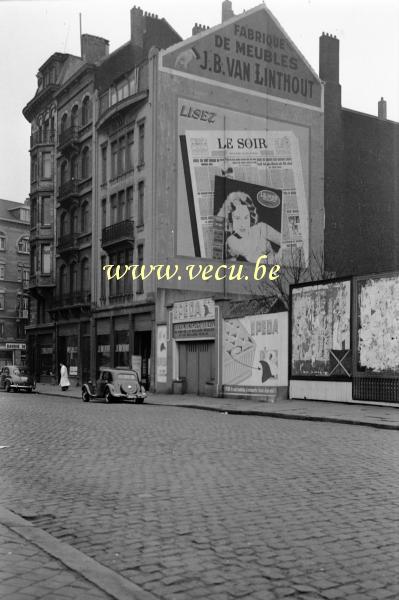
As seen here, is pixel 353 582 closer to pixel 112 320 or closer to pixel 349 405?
pixel 349 405

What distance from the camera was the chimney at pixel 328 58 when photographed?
43844 mm

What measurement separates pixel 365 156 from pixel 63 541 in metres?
43.0

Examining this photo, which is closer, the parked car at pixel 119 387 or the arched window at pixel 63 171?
the parked car at pixel 119 387

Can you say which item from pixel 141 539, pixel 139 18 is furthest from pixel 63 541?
pixel 139 18

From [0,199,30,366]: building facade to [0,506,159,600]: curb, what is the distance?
62108 mm

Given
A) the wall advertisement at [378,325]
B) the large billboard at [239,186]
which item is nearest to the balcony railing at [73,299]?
the large billboard at [239,186]

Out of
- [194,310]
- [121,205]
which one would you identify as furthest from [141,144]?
[194,310]

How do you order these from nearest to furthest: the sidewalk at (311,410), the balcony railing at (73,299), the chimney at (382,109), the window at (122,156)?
1. the sidewalk at (311,410)
2. the window at (122,156)
3. the balcony railing at (73,299)
4. the chimney at (382,109)

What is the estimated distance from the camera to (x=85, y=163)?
157 feet

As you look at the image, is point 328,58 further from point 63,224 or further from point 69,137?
point 63,224

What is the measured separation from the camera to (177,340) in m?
35.1

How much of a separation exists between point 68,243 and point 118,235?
8292 mm

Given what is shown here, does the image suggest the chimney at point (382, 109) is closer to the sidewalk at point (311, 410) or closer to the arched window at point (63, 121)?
the arched window at point (63, 121)

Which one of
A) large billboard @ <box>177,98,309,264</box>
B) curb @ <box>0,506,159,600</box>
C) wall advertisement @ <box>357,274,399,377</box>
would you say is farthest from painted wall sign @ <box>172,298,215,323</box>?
curb @ <box>0,506,159,600</box>
